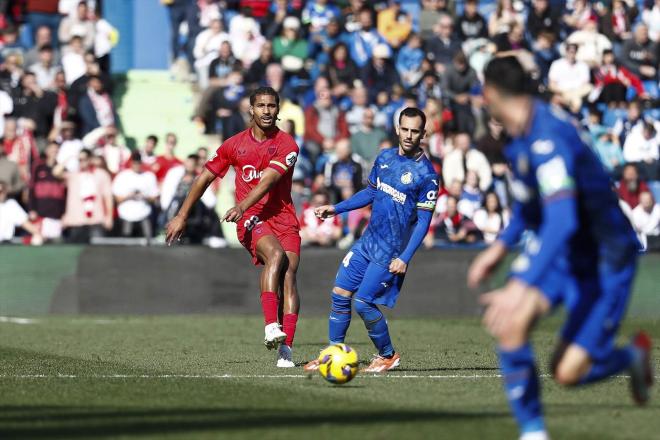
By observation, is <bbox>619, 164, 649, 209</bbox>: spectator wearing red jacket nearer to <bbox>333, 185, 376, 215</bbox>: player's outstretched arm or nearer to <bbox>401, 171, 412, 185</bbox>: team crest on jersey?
<bbox>333, 185, 376, 215</bbox>: player's outstretched arm

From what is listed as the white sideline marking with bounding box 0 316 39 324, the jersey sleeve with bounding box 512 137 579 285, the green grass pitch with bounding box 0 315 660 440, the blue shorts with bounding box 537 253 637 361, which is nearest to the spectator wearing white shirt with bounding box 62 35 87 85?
the white sideline marking with bounding box 0 316 39 324

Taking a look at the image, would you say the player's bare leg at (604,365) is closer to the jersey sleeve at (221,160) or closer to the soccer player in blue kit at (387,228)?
the soccer player in blue kit at (387,228)

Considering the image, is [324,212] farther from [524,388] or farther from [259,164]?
[524,388]

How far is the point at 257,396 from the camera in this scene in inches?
397

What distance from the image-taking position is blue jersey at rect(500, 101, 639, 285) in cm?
696

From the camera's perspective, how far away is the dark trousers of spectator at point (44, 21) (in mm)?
25781

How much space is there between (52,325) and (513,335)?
12672mm

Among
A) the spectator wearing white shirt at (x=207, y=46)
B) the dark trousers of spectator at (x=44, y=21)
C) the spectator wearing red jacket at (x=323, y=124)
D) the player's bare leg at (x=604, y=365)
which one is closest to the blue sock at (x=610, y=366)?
the player's bare leg at (x=604, y=365)

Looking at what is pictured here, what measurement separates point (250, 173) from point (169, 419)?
477 cm

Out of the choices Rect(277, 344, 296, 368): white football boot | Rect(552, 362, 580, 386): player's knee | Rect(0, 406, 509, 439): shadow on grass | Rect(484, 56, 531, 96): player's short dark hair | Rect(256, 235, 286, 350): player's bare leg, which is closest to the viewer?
Rect(484, 56, 531, 96): player's short dark hair

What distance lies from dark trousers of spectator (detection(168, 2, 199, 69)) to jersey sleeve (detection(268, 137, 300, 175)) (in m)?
13.0

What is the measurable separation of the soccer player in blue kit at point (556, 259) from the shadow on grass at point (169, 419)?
139 cm

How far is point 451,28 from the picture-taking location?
86.5ft

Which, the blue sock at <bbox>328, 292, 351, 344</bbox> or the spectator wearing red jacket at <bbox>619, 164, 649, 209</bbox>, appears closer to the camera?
the blue sock at <bbox>328, 292, 351, 344</bbox>
